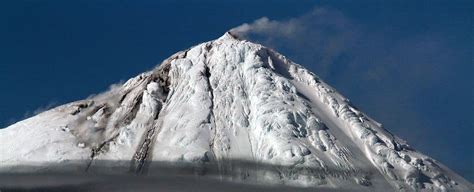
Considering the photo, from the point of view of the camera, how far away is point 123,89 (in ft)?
273

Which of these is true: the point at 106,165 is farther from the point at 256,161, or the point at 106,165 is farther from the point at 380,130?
the point at 380,130

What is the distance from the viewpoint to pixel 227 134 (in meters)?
76.2

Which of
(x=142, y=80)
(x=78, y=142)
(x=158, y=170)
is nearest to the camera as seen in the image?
(x=158, y=170)

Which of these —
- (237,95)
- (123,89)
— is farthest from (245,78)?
(123,89)

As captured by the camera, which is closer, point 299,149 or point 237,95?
point 299,149

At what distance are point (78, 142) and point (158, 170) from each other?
285 inches

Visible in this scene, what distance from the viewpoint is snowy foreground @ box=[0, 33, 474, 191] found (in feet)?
242

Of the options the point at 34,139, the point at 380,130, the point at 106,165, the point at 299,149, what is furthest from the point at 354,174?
the point at 34,139

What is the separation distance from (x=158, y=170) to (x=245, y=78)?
11159mm

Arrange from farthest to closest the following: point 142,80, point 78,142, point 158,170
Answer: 1. point 142,80
2. point 78,142
3. point 158,170

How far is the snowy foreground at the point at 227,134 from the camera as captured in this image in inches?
2899

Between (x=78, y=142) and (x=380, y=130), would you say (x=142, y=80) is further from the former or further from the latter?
(x=380, y=130)

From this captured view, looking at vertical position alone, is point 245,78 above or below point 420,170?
above

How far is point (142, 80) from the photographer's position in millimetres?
83125
